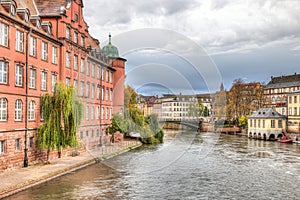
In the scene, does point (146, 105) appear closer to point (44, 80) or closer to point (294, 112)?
point (294, 112)

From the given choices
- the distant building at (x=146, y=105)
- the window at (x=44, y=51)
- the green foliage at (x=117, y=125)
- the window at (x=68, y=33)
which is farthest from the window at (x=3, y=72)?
the distant building at (x=146, y=105)

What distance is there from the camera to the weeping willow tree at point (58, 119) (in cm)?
3034

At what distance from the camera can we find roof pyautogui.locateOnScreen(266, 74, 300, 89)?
4686 inches

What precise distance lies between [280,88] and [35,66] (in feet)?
354

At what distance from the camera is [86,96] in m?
41.0

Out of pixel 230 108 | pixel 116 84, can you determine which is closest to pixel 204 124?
pixel 230 108

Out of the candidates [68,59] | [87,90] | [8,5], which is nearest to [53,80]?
[68,59]

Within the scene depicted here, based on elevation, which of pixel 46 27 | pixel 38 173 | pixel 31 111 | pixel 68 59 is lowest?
pixel 38 173

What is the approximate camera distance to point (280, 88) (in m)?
123

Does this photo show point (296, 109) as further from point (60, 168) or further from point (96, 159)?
point (60, 168)

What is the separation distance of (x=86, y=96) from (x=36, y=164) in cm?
1265

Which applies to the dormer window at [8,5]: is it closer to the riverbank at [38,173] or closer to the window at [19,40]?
the window at [19,40]

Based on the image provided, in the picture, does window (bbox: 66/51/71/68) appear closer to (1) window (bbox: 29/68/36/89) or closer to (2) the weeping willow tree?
(2) the weeping willow tree

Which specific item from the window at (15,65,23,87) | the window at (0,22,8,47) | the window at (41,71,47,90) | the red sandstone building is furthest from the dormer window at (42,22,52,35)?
the window at (0,22,8,47)
